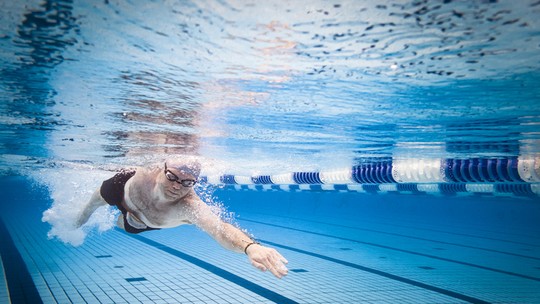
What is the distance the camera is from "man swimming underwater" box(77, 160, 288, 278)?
319 cm

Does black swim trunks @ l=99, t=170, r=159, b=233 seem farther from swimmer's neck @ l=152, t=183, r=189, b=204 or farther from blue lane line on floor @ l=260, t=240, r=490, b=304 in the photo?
blue lane line on floor @ l=260, t=240, r=490, b=304

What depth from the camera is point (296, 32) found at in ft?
8.30

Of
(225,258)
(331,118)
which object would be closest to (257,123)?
(331,118)

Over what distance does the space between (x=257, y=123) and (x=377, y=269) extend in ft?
16.1

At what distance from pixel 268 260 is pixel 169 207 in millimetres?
2313

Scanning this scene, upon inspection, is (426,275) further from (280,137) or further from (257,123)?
(257,123)

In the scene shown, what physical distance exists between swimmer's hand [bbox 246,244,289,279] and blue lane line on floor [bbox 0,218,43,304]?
179 inches

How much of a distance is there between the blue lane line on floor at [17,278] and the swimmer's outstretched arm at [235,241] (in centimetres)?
340

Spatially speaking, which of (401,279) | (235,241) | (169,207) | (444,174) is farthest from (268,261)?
(444,174)

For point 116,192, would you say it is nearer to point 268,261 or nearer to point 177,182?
point 177,182

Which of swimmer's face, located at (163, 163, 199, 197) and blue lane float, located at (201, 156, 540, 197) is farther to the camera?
blue lane float, located at (201, 156, 540, 197)

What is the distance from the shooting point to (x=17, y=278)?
671 cm

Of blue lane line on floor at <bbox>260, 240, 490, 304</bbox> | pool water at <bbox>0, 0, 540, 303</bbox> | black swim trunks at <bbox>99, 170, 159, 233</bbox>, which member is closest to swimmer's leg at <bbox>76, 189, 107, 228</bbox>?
black swim trunks at <bbox>99, 170, 159, 233</bbox>

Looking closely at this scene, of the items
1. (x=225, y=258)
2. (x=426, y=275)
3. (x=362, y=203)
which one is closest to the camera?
(x=426, y=275)
